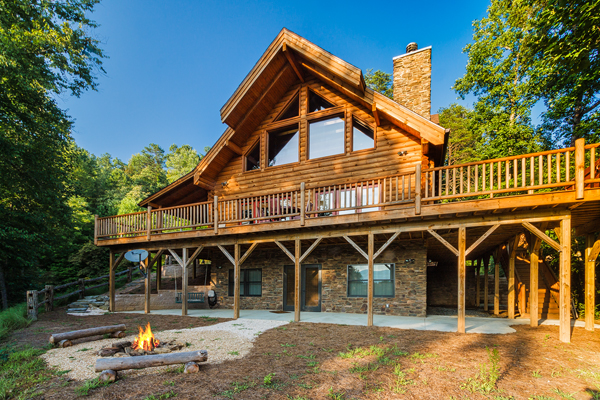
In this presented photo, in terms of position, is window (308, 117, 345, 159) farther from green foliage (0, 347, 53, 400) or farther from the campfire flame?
green foliage (0, 347, 53, 400)

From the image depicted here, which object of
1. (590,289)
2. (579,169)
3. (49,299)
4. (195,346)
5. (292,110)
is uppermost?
(292,110)

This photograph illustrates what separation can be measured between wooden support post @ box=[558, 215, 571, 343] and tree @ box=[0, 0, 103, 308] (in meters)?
18.2

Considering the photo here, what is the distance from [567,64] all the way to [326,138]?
679 centimetres

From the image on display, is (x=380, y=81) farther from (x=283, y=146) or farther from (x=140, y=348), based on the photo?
(x=140, y=348)

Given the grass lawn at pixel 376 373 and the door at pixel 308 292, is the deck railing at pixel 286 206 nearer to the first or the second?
the door at pixel 308 292

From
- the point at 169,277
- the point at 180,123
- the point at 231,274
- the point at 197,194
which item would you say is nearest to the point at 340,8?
the point at 197,194

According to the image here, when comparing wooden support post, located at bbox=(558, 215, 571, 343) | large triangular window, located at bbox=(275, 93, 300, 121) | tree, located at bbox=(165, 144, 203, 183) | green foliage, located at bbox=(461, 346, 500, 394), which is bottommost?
green foliage, located at bbox=(461, 346, 500, 394)

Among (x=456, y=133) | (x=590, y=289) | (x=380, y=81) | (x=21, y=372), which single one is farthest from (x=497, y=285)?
(x=380, y=81)

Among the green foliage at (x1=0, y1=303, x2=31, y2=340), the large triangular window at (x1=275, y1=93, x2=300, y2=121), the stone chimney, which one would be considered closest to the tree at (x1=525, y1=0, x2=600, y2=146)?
the stone chimney

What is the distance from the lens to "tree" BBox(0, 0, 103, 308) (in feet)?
39.0

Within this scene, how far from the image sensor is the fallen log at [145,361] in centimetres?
416

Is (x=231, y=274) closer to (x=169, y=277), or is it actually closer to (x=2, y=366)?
(x=169, y=277)

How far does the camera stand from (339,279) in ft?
35.1

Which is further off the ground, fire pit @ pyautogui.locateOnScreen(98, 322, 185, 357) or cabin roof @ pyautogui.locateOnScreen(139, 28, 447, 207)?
cabin roof @ pyautogui.locateOnScreen(139, 28, 447, 207)
